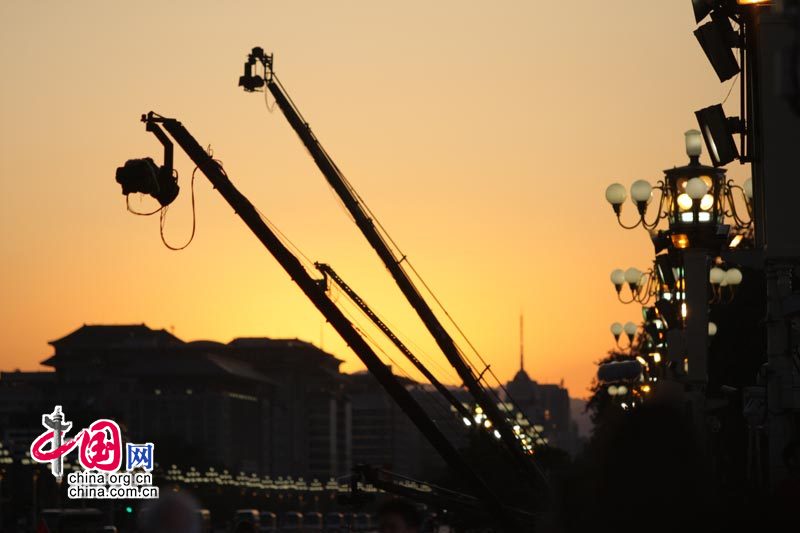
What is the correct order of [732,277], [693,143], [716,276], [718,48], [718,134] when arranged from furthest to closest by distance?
[732,277] < [716,276] < [693,143] < [718,134] < [718,48]

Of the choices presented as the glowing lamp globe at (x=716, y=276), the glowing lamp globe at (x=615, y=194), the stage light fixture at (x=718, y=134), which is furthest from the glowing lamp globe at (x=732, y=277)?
the stage light fixture at (x=718, y=134)

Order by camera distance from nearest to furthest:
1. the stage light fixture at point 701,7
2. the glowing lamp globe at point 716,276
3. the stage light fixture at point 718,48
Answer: the stage light fixture at point 718,48, the stage light fixture at point 701,7, the glowing lamp globe at point 716,276

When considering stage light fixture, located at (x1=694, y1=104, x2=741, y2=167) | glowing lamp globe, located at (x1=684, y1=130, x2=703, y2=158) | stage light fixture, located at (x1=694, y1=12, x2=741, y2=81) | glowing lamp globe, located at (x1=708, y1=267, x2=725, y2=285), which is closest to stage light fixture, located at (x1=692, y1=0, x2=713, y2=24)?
stage light fixture, located at (x1=694, y1=12, x2=741, y2=81)

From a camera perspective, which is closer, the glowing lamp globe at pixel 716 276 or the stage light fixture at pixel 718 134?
the stage light fixture at pixel 718 134

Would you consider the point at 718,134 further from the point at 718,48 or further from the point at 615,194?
the point at 615,194

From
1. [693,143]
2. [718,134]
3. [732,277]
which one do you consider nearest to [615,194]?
[693,143]

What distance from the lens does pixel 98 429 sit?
9988 cm

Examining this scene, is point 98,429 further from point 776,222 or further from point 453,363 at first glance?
point 776,222

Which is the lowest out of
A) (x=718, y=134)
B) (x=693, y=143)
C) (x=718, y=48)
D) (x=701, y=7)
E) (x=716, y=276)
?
(x=716, y=276)

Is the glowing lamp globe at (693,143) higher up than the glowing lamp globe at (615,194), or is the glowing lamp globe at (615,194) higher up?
the glowing lamp globe at (693,143)

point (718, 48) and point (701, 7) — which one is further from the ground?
point (701, 7)

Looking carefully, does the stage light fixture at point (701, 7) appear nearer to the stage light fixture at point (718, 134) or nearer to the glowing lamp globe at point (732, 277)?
the stage light fixture at point (718, 134)

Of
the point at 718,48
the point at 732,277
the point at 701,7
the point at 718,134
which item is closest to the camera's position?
the point at 718,48

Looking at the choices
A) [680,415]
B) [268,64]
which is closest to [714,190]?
[268,64]
